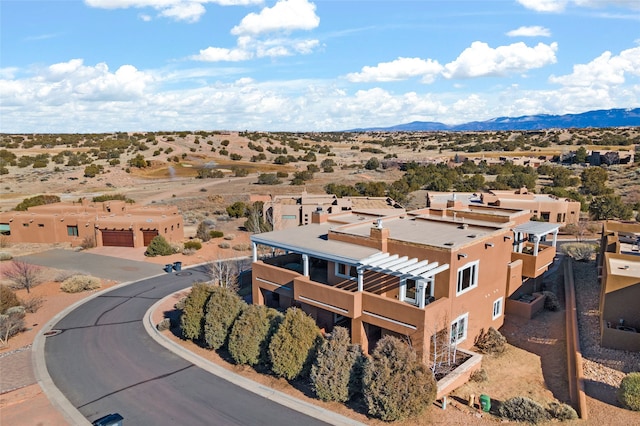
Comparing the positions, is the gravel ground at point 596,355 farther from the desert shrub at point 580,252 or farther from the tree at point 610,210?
the tree at point 610,210

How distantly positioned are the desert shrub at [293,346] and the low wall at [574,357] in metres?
9.61

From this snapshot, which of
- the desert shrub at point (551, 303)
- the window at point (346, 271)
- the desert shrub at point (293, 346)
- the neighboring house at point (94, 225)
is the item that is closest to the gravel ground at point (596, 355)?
the desert shrub at point (551, 303)

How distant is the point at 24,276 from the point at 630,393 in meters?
33.8

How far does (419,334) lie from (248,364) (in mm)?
7518

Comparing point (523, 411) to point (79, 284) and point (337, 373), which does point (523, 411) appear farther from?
point (79, 284)

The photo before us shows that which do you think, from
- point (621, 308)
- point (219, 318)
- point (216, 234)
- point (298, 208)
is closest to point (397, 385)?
point (219, 318)

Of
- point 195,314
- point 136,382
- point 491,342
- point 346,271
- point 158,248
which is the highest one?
point 346,271

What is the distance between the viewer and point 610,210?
48844 millimetres

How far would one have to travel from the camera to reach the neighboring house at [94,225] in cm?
4266

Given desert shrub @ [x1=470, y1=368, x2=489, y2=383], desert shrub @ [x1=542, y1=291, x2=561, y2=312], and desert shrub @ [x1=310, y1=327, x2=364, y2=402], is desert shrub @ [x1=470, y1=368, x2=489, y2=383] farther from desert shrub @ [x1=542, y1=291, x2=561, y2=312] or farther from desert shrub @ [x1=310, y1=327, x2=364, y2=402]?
desert shrub @ [x1=542, y1=291, x2=561, y2=312]

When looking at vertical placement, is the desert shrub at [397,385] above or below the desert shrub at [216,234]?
above

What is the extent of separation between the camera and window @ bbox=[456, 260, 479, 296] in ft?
63.4

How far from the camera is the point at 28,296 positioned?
96.3ft

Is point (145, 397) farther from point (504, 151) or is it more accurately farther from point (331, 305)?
point (504, 151)
